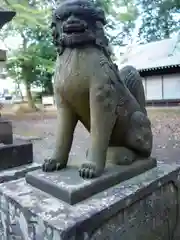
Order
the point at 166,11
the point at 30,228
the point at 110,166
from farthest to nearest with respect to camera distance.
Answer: the point at 166,11
the point at 110,166
the point at 30,228

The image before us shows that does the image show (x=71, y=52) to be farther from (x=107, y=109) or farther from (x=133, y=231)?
(x=133, y=231)

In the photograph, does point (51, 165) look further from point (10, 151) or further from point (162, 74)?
point (162, 74)

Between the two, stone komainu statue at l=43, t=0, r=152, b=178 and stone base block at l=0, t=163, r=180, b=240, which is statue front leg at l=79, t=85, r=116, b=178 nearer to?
stone komainu statue at l=43, t=0, r=152, b=178

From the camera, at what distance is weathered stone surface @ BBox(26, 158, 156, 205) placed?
0.95m

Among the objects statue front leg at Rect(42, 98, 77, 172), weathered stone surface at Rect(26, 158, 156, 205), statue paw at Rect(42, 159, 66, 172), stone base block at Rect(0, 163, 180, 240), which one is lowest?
stone base block at Rect(0, 163, 180, 240)

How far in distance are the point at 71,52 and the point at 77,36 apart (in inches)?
3.0

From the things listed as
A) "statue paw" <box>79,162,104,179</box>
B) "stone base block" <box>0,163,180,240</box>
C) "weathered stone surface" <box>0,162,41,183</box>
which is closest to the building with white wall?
"weathered stone surface" <box>0,162,41,183</box>


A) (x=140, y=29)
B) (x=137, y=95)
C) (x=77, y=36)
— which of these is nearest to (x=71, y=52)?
(x=77, y=36)

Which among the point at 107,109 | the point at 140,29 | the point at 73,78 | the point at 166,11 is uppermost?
the point at 140,29

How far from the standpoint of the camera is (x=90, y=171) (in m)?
1.02

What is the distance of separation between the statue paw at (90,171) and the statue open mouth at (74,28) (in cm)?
55

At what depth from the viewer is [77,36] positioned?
1.02m

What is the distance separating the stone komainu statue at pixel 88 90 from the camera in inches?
40.4

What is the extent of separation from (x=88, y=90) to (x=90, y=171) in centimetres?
34
